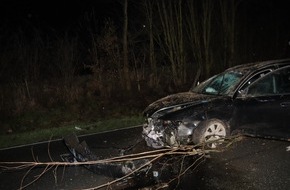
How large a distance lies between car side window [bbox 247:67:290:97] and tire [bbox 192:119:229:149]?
34.0 inches

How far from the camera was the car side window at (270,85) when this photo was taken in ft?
24.6

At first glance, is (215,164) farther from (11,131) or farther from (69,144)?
(11,131)

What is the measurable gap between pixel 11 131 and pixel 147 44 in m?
7.87

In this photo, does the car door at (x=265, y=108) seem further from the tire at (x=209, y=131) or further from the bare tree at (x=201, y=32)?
the bare tree at (x=201, y=32)

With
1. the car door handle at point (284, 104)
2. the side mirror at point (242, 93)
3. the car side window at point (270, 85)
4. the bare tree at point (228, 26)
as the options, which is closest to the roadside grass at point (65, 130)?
the side mirror at point (242, 93)

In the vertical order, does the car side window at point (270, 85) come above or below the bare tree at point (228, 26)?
below

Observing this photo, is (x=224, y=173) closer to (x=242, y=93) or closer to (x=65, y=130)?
(x=242, y=93)

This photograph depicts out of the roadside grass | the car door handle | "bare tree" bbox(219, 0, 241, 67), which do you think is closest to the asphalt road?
the car door handle

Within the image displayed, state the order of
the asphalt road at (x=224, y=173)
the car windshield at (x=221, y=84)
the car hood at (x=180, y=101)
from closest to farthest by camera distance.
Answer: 1. the asphalt road at (x=224, y=173)
2. the car hood at (x=180, y=101)
3. the car windshield at (x=221, y=84)

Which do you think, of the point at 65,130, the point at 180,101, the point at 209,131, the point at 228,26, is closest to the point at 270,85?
the point at 209,131

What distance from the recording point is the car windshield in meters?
7.79

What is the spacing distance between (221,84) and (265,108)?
1.13 metres

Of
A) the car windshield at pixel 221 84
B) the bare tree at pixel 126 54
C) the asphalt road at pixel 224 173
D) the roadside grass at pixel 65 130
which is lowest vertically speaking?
the asphalt road at pixel 224 173

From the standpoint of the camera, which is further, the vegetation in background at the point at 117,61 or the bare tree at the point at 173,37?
the bare tree at the point at 173,37
